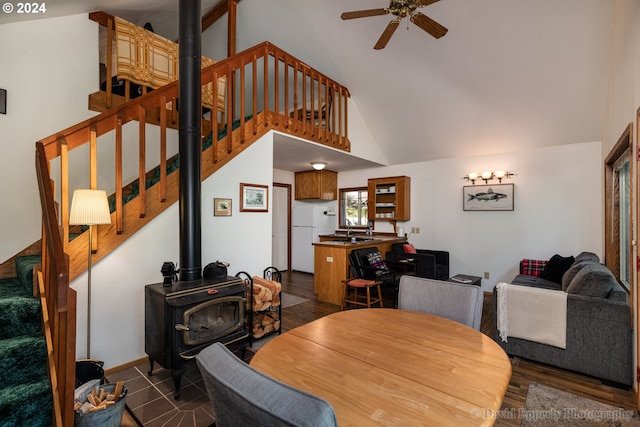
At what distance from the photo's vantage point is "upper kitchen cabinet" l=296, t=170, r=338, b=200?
21.3 feet

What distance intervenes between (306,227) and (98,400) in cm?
531

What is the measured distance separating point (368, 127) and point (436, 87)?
1505 mm

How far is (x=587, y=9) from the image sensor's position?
3.01 meters

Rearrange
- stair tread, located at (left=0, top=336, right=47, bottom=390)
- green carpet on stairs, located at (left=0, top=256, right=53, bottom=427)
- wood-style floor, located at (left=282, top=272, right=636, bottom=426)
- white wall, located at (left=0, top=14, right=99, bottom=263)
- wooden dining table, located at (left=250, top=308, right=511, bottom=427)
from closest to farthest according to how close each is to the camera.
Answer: wooden dining table, located at (left=250, top=308, right=511, bottom=427), green carpet on stairs, located at (left=0, top=256, right=53, bottom=427), stair tread, located at (left=0, top=336, right=47, bottom=390), wood-style floor, located at (left=282, top=272, right=636, bottom=426), white wall, located at (left=0, top=14, right=99, bottom=263)

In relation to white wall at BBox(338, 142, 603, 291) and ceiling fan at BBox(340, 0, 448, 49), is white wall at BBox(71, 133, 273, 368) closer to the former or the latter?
ceiling fan at BBox(340, 0, 448, 49)

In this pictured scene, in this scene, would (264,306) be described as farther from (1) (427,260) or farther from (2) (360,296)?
(1) (427,260)

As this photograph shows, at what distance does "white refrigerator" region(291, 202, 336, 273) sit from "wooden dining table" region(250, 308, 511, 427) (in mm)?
5214

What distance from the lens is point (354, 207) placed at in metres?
6.77

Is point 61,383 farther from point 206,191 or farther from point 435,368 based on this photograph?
point 206,191

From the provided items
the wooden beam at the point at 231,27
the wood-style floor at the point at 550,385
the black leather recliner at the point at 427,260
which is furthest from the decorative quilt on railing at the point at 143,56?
the wood-style floor at the point at 550,385

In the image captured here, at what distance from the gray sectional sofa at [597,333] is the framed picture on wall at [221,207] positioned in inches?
125

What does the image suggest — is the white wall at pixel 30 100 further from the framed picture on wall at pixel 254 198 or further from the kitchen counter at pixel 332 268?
the kitchen counter at pixel 332 268

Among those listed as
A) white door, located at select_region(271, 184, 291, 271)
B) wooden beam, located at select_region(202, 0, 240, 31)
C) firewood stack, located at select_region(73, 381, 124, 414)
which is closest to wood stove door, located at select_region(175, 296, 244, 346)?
firewood stack, located at select_region(73, 381, 124, 414)

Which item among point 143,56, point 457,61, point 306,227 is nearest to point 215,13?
point 143,56
